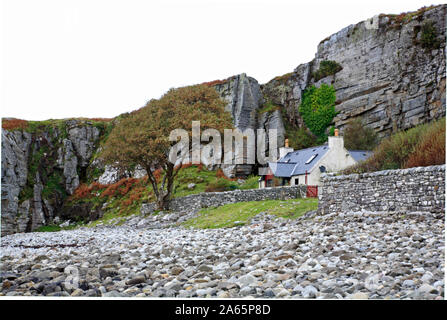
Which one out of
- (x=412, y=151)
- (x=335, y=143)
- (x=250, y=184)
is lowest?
(x=250, y=184)

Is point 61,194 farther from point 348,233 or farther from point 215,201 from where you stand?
point 348,233

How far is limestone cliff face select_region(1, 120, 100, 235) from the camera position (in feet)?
97.0

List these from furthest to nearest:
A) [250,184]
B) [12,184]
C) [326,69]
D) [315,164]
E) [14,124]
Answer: [326,69] < [14,124] < [250,184] < [12,184] < [315,164]

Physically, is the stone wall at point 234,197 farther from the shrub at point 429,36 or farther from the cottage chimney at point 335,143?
the shrub at point 429,36

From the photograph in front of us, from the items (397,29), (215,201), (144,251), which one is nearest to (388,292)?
(144,251)

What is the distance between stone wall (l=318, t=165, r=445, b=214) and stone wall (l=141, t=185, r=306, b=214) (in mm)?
6353

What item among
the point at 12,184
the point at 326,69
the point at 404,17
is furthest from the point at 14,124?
the point at 404,17

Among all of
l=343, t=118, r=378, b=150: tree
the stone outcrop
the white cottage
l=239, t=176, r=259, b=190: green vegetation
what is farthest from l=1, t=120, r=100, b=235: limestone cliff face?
l=343, t=118, r=378, b=150: tree

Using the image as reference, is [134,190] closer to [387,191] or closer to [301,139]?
[301,139]

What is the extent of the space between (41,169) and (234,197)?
2141cm

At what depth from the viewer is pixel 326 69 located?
38.0 metres

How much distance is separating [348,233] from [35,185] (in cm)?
3081
